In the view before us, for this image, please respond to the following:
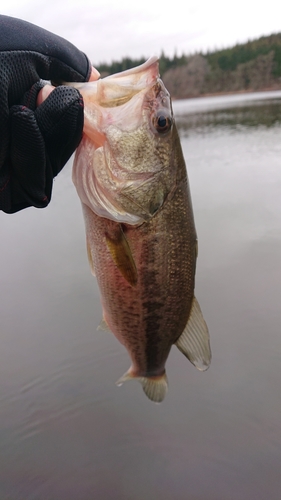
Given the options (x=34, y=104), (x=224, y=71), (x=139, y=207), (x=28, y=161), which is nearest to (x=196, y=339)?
(x=139, y=207)

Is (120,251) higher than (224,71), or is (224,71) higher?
(120,251)

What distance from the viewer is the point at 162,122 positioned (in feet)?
5.13

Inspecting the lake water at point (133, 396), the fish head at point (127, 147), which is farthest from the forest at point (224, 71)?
the fish head at point (127, 147)

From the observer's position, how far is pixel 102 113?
1494 mm

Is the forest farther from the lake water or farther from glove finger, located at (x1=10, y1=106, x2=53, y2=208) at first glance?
→ glove finger, located at (x1=10, y1=106, x2=53, y2=208)

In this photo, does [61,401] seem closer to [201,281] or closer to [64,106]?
[201,281]

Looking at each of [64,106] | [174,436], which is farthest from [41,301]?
[64,106]

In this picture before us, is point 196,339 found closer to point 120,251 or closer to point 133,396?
point 120,251

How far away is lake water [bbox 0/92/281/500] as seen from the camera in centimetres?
292

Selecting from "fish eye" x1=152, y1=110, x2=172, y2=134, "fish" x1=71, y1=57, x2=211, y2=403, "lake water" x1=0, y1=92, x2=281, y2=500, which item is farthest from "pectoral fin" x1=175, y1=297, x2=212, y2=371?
"lake water" x1=0, y1=92, x2=281, y2=500

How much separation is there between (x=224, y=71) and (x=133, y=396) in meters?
86.1

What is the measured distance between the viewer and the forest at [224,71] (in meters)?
72.6

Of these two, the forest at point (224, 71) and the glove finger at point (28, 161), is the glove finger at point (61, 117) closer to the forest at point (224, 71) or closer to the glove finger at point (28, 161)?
the glove finger at point (28, 161)

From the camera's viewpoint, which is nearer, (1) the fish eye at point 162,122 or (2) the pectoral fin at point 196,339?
(1) the fish eye at point 162,122
